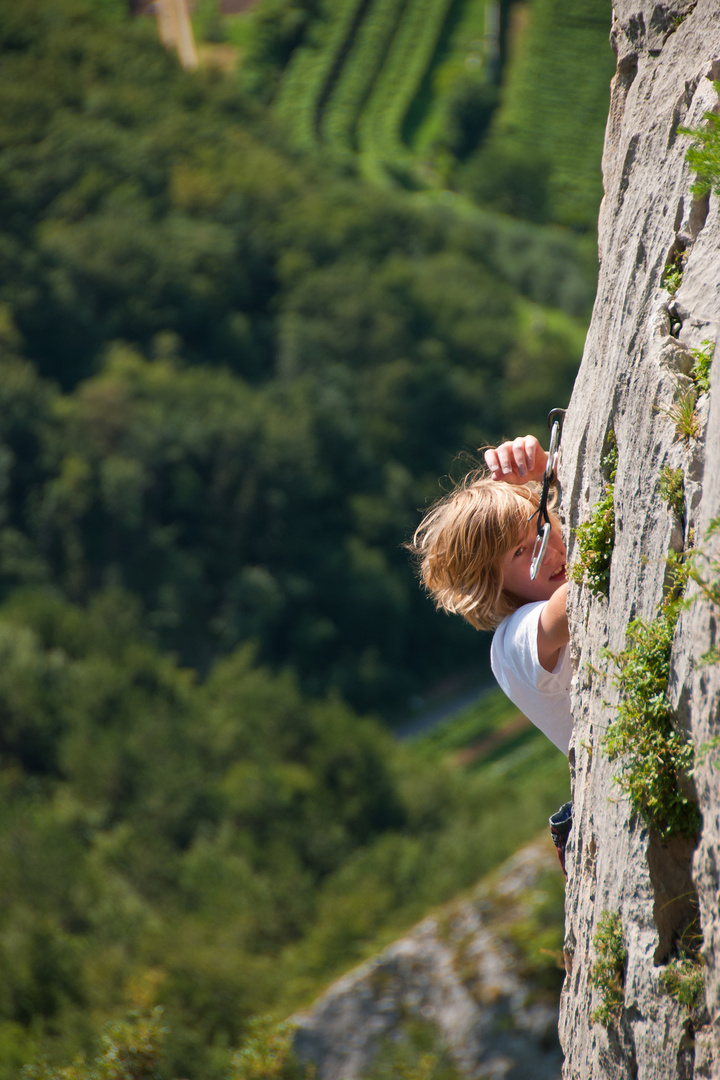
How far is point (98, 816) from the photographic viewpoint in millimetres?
30766

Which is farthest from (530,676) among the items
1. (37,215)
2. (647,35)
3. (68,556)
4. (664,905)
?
(37,215)

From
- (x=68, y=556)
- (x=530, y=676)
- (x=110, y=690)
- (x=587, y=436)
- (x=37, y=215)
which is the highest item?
(x=37, y=215)

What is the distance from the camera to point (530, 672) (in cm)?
353

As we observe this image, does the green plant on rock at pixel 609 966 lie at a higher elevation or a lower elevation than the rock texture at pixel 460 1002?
lower

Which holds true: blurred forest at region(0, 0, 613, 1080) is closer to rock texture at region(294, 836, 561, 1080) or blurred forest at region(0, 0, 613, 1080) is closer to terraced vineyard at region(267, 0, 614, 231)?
terraced vineyard at region(267, 0, 614, 231)

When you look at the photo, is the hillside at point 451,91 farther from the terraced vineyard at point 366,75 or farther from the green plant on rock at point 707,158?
the green plant on rock at point 707,158

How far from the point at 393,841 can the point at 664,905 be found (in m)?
28.3

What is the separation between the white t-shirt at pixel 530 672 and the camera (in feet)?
11.4

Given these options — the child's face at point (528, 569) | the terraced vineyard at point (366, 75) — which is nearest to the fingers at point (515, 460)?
the child's face at point (528, 569)

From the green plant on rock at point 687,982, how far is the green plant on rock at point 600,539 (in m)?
1.28

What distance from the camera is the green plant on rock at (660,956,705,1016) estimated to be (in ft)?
9.00

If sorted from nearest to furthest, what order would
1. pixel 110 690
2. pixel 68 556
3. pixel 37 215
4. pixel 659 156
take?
pixel 659 156 < pixel 110 690 < pixel 68 556 < pixel 37 215

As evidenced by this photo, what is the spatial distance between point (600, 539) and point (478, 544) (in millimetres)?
479

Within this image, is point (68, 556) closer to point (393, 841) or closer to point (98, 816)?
point (98, 816)
